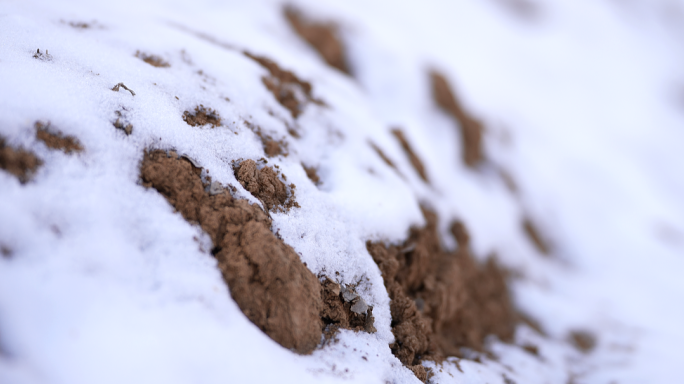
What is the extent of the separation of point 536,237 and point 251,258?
6.49 m

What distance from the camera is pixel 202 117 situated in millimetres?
2922

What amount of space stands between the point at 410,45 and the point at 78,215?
7288 millimetres

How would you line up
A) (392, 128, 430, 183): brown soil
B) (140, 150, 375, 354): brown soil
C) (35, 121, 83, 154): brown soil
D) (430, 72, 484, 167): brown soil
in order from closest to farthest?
(35, 121, 83, 154): brown soil, (140, 150, 375, 354): brown soil, (392, 128, 430, 183): brown soil, (430, 72, 484, 167): brown soil

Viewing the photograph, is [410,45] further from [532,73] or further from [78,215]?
[78,215]

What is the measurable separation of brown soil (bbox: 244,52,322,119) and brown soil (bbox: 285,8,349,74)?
2.10m

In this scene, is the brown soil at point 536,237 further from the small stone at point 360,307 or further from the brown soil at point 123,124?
the brown soil at point 123,124

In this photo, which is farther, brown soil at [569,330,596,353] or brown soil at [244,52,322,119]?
brown soil at [569,330,596,353]

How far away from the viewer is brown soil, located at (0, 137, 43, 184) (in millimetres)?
1955

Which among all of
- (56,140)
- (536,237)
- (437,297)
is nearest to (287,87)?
(56,140)

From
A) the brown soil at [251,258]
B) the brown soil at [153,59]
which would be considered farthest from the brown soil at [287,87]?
the brown soil at [251,258]

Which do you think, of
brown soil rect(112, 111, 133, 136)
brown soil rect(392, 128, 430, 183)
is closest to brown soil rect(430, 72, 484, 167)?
brown soil rect(392, 128, 430, 183)

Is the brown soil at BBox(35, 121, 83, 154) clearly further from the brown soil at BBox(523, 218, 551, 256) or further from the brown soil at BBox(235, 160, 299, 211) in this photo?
the brown soil at BBox(523, 218, 551, 256)

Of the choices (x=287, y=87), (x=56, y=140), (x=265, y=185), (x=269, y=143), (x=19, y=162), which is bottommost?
(x=19, y=162)

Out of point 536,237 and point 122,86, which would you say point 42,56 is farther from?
point 536,237
